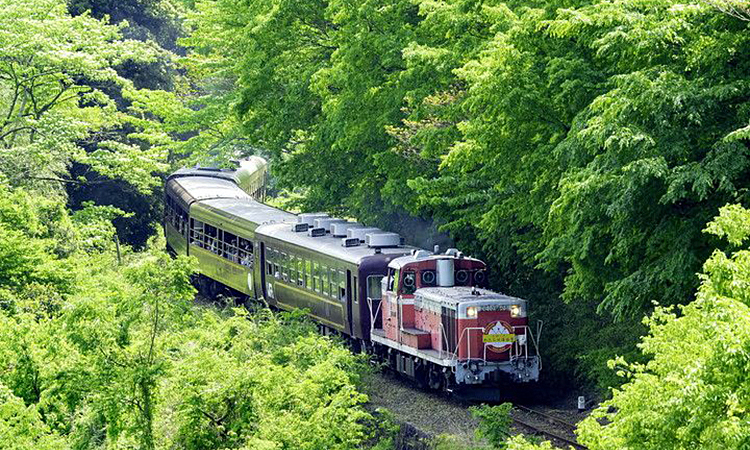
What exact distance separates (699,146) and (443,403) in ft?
26.2

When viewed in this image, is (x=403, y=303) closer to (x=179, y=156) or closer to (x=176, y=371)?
(x=176, y=371)

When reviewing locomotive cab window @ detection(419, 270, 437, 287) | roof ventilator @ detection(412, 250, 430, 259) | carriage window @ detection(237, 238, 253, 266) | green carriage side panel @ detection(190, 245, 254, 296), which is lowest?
green carriage side panel @ detection(190, 245, 254, 296)

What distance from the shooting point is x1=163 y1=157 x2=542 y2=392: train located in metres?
25.2

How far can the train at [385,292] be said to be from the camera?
25219 mm

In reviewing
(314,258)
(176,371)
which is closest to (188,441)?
(176,371)

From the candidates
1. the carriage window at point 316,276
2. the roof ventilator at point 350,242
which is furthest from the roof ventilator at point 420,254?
the carriage window at point 316,276

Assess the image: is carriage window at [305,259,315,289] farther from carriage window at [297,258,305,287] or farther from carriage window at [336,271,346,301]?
carriage window at [336,271,346,301]

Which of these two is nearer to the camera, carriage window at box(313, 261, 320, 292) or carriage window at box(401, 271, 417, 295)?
carriage window at box(401, 271, 417, 295)

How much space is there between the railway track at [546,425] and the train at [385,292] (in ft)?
2.59

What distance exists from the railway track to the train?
0.79m

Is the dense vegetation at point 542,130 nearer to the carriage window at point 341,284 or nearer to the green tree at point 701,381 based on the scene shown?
the carriage window at point 341,284

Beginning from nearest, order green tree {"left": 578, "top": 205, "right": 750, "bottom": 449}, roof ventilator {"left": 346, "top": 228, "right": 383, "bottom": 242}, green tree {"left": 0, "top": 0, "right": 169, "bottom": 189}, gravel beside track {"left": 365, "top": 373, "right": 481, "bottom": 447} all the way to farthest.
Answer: green tree {"left": 578, "top": 205, "right": 750, "bottom": 449}, gravel beside track {"left": 365, "top": 373, "right": 481, "bottom": 447}, roof ventilator {"left": 346, "top": 228, "right": 383, "bottom": 242}, green tree {"left": 0, "top": 0, "right": 169, "bottom": 189}

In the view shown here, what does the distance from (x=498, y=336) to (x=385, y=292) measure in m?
3.08

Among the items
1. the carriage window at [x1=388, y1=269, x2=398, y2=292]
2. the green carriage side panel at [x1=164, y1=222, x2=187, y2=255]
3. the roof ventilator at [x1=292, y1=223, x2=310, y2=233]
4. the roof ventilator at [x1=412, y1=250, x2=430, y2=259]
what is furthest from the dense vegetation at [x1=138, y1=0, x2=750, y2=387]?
the green carriage side panel at [x1=164, y1=222, x2=187, y2=255]
